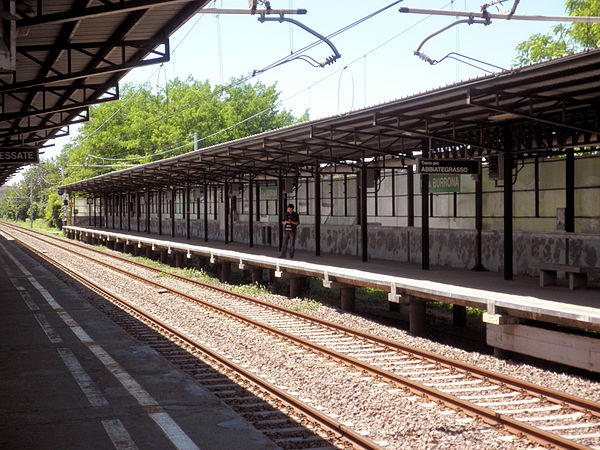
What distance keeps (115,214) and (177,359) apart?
57087 millimetres

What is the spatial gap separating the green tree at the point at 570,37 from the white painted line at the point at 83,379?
27321 millimetres

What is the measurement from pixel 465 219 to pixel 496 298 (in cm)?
1185

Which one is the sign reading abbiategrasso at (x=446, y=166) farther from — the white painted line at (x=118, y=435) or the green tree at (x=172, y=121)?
the green tree at (x=172, y=121)

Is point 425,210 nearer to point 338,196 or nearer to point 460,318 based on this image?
point 460,318

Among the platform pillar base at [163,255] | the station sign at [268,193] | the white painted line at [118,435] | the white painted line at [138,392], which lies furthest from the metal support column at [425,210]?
the platform pillar base at [163,255]

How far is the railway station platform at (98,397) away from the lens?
634 cm

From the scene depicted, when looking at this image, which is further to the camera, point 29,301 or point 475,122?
point 29,301

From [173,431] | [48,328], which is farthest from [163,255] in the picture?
[173,431]

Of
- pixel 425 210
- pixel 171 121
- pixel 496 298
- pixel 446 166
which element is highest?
pixel 171 121

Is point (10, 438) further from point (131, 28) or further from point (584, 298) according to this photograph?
point (584, 298)

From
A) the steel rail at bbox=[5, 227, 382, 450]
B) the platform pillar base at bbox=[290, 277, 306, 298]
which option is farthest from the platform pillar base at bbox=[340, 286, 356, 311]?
the steel rail at bbox=[5, 227, 382, 450]

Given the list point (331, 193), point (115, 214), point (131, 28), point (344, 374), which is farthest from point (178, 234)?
point (344, 374)

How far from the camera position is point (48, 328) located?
1256 centimetres

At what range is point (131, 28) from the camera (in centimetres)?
1190
